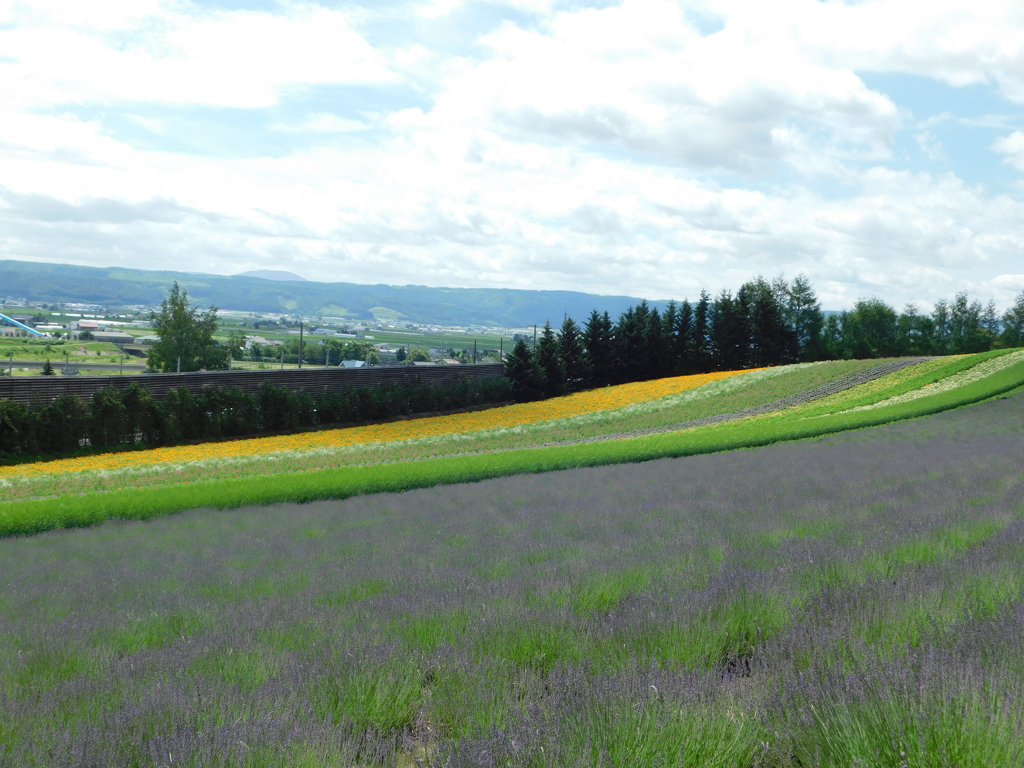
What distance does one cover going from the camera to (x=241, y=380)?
122 ft

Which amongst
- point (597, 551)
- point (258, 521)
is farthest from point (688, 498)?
point (258, 521)

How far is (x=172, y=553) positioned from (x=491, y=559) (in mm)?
4959

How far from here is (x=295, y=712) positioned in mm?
3176

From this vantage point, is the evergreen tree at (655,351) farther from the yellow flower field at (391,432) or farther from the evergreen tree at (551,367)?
the evergreen tree at (551,367)

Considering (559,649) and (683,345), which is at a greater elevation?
(683,345)

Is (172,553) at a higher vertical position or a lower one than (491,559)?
lower

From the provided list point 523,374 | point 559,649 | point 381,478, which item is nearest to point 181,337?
point 523,374

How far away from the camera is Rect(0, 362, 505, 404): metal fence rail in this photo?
30516 millimetres

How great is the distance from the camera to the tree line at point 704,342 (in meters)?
54.0

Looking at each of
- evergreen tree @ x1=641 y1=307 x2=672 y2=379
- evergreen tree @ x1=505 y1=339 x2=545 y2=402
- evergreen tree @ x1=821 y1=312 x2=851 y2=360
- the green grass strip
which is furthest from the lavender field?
evergreen tree @ x1=821 y1=312 x2=851 y2=360

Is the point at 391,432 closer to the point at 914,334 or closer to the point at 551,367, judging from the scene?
the point at 551,367

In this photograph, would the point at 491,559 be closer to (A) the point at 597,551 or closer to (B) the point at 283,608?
(A) the point at 597,551

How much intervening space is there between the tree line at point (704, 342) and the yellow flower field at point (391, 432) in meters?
4.26

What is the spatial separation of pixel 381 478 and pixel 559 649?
1438 centimetres
